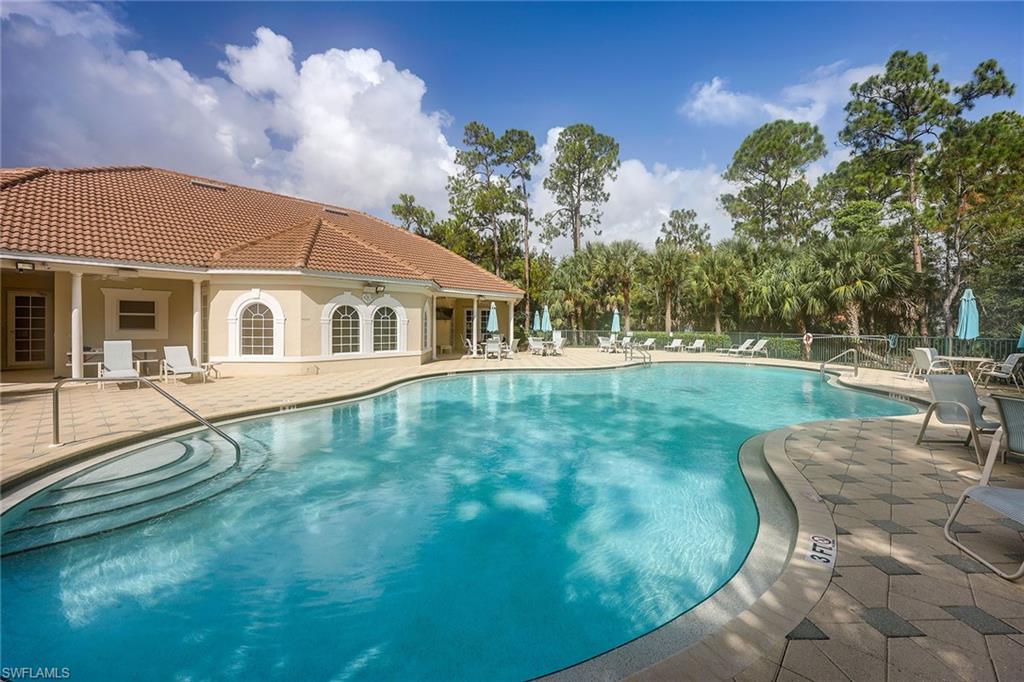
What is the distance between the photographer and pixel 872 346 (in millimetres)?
18375

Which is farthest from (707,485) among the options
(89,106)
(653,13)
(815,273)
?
(89,106)

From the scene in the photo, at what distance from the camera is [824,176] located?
34125mm

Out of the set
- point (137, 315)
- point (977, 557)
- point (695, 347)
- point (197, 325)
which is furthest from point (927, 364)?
point (137, 315)

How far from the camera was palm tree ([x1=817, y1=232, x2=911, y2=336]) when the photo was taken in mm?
19922

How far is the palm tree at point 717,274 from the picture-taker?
84.1 feet

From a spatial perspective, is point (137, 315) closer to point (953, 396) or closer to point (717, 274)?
point (953, 396)

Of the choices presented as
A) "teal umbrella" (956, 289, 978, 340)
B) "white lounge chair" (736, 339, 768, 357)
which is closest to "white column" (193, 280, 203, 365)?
"teal umbrella" (956, 289, 978, 340)

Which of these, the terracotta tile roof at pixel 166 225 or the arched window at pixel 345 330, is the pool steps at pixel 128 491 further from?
the terracotta tile roof at pixel 166 225

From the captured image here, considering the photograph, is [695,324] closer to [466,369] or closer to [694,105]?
[694,105]

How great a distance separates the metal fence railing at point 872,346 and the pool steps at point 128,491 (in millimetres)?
20702

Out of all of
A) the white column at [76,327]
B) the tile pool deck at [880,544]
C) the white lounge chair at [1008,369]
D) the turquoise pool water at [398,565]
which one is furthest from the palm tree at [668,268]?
the white column at [76,327]

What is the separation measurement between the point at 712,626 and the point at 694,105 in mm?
20889

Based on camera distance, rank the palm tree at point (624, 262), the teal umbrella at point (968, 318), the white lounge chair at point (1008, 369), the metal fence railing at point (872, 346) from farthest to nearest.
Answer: the palm tree at point (624, 262)
the metal fence railing at point (872, 346)
the teal umbrella at point (968, 318)
the white lounge chair at point (1008, 369)

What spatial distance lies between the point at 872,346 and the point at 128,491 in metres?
24.1
